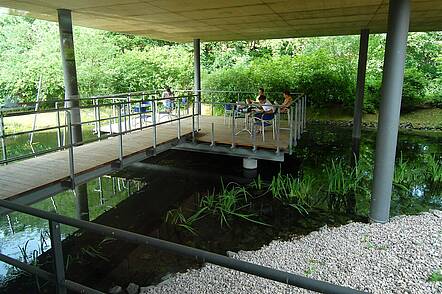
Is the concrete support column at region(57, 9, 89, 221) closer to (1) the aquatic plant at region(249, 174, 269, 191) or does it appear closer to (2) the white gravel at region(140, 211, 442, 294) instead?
(1) the aquatic plant at region(249, 174, 269, 191)

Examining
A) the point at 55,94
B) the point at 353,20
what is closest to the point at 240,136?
the point at 353,20

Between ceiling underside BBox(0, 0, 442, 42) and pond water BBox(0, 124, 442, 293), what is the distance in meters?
3.23

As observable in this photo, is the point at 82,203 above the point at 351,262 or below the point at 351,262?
below

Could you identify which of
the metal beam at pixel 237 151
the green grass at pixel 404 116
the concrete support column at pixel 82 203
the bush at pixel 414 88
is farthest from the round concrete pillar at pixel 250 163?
the bush at pixel 414 88

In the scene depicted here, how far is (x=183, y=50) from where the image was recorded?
1989 cm

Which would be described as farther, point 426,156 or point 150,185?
point 426,156

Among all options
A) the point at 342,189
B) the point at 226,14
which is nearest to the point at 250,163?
the point at 342,189

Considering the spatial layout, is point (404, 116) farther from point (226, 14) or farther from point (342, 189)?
point (226, 14)

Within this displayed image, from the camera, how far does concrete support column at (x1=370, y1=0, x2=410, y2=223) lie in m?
4.35

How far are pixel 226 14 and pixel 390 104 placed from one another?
155 inches

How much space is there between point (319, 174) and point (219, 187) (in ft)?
7.37

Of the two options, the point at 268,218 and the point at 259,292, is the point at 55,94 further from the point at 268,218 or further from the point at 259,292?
the point at 259,292

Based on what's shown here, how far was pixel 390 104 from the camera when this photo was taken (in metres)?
4.53

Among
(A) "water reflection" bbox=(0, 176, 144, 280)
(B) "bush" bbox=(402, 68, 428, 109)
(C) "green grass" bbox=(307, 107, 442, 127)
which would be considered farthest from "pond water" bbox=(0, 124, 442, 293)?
(B) "bush" bbox=(402, 68, 428, 109)
